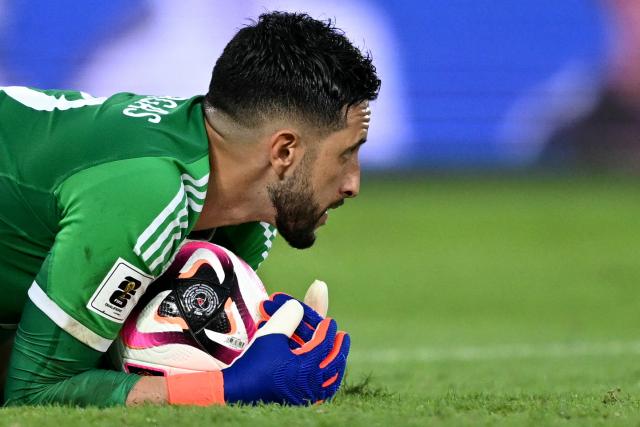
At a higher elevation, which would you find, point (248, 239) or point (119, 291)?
point (248, 239)

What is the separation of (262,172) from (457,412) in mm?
1117

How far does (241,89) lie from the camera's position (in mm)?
4246

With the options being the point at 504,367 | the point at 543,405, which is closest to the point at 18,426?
the point at 543,405

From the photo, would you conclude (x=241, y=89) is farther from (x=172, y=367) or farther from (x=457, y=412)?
(x=457, y=412)

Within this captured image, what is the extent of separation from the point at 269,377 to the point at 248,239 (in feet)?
3.76

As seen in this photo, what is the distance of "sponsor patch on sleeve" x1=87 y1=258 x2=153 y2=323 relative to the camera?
3.92 metres

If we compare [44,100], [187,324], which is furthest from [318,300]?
[44,100]

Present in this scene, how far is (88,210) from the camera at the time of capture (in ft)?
12.8

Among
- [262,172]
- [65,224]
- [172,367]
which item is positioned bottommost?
[172,367]

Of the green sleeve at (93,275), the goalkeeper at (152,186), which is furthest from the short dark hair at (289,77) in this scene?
the green sleeve at (93,275)

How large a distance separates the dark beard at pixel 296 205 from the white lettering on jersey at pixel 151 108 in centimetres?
48

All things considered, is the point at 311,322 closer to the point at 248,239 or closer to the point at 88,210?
the point at 248,239

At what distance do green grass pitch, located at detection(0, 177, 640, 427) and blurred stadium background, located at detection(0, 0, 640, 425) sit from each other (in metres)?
0.05

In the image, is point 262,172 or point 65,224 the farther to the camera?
point 262,172
